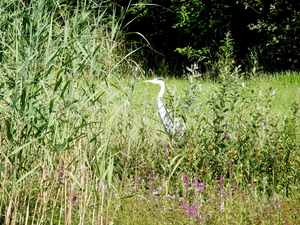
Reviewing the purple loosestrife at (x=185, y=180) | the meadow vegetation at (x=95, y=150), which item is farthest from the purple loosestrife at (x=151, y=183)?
the purple loosestrife at (x=185, y=180)

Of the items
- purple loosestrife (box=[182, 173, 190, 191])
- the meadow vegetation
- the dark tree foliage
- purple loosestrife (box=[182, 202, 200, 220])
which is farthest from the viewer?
the dark tree foliage

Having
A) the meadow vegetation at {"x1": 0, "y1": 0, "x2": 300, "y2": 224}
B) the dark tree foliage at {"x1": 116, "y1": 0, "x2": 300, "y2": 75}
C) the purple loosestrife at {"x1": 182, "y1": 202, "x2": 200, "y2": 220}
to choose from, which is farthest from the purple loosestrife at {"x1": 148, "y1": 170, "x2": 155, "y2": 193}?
the dark tree foliage at {"x1": 116, "y1": 0, "x2": 300, "y2": 75}

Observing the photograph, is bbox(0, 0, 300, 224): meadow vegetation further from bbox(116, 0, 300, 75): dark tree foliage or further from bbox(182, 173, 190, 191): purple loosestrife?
bbox(116, 0, 300, 75): dark tree foliage

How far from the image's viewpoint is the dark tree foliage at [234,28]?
11.6m

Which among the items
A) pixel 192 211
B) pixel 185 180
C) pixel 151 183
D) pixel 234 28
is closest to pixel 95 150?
pixel 192 211

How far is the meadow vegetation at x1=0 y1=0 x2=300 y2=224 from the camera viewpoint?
10.3 ft

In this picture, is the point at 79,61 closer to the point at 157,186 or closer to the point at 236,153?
the point at 157,186

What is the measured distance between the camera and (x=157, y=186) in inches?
175

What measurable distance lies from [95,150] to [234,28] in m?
11.5

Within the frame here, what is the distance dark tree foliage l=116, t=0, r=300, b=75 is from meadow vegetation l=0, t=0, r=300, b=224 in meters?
6.20

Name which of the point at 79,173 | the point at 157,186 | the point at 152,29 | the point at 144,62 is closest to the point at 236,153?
the point at 157,186

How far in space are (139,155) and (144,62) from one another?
9665 mm

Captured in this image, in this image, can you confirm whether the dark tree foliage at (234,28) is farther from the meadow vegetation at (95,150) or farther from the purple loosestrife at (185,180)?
the purple loosestrife at (185,180)

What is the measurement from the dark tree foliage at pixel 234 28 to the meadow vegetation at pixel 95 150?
6199mm
